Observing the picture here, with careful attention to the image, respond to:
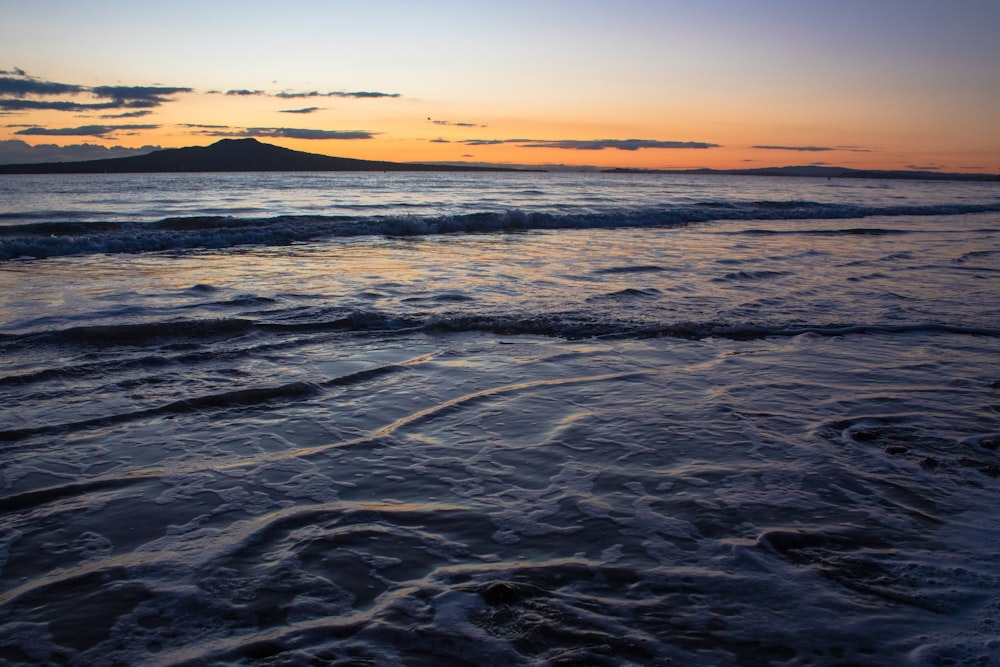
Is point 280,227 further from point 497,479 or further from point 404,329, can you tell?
point 497,479

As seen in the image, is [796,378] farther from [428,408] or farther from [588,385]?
[428,408]

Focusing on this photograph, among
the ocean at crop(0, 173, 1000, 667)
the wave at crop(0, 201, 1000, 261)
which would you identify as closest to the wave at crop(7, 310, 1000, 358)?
the ocean at crop(0, 173, 1000, 667)

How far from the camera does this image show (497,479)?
3.65 meters

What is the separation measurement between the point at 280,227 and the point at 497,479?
16.7m

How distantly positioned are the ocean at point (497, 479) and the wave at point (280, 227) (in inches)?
259

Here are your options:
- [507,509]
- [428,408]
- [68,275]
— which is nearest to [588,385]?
[428,408]

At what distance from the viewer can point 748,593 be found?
104 inches

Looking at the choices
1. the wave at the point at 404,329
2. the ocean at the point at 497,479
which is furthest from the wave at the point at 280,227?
the wave at the point at 404,329

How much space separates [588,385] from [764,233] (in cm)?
1779

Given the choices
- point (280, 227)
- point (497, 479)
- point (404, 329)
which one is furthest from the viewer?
point (280, 227)

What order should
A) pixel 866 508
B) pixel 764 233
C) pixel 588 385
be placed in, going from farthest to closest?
pixel 764 233
pixel 588 385
pixel 866 508

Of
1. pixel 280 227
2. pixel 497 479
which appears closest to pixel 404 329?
pixel 497 479

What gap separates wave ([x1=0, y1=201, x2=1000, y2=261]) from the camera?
49.0 feet

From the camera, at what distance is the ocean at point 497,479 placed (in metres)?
2.43
